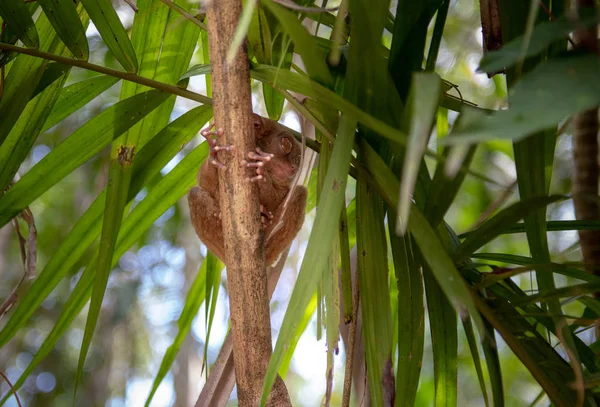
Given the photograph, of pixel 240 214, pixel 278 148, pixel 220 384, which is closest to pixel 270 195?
pixel 278 148

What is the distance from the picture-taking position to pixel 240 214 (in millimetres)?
1494

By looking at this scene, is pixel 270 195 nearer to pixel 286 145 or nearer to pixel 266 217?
pixel 266 217

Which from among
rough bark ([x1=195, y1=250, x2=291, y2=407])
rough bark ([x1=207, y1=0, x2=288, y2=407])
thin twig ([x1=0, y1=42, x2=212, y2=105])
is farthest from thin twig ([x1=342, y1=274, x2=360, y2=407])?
thin twig ([x1=0, y1=42, x2=212, y2=105])

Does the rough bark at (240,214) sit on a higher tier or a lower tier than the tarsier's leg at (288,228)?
lower

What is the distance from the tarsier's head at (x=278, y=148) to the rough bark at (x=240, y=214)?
3.46 feet

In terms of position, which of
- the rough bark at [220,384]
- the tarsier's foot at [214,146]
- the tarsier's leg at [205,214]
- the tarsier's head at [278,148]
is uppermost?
the tarsier's head at [278,148]

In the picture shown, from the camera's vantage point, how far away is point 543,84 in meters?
0.80

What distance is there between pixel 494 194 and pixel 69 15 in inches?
170

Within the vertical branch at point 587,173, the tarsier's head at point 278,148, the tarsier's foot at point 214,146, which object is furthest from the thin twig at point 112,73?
the vertical branch at point 587,173

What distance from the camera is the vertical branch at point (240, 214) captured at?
1.45 meters

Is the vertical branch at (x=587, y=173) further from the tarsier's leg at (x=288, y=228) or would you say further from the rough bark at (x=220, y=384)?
the rough bark at (x=220, y=384)

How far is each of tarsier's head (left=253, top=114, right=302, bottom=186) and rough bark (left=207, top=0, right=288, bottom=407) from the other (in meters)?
1.06

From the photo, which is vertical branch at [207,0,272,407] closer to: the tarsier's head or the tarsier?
the tarsier

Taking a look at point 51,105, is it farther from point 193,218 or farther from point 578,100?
point 578,100
